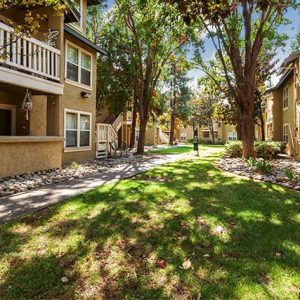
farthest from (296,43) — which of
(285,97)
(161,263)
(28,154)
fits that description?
(161,263)

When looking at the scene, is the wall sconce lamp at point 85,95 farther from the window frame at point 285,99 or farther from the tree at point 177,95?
the tree at point 177,95

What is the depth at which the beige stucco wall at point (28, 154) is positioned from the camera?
9.34 m

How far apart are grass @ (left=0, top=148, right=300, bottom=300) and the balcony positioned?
5.02 metres

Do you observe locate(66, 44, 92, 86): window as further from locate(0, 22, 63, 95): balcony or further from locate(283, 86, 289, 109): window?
locate(283, 86, 289, 109): window

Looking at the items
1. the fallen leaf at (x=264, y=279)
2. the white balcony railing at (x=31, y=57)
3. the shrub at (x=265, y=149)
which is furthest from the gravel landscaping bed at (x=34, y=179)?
the shrub at (x=265, y=149)

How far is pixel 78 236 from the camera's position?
4.84 meters

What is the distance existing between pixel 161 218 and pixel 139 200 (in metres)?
1.20

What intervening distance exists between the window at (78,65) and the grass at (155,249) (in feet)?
32.0

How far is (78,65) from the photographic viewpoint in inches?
620

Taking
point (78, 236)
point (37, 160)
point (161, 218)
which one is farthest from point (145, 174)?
point (78, 236)

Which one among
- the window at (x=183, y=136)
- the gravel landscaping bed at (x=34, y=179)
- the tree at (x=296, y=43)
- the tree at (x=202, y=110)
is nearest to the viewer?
the gravel landscaping bed at (x=34, y=179)

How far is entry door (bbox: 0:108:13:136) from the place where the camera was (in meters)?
12.5

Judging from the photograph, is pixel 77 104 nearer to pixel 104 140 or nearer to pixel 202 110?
Answer: pixel 104 140

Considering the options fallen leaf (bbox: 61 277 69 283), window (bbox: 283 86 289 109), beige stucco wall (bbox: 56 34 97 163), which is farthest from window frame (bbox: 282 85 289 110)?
fallen leaf (bbox: 61 277 69 283)
